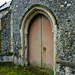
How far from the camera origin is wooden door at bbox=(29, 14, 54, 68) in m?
3.76

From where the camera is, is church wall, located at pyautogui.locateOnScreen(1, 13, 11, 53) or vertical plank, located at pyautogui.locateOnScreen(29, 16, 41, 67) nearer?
vertical plank, located at pyautogui.locateOnScreen(29, 16, 41, 67)

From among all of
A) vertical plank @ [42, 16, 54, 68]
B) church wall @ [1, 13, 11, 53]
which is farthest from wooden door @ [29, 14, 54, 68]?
church wall @ [1, 13, 11, 53]

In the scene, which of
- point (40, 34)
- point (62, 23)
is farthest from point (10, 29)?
point (62, 23)

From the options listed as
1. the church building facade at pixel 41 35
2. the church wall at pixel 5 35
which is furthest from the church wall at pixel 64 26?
the church wall at pixel 5 35

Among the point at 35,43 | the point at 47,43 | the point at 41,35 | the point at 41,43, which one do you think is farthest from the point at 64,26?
the point at 35,43

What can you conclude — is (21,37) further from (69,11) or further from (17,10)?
(69,11)

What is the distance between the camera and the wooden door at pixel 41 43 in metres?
3.76

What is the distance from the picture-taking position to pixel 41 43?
4.04 metres

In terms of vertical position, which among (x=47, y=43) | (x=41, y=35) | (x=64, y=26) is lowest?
(x=47, y=43)

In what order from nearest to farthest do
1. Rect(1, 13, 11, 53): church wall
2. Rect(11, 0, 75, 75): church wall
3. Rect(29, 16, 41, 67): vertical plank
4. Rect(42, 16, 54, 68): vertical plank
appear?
Rect(11, 0, 75, 75): church wall
Rect(42, 16, 54, 68): vertical plank
Rect(29, 16, 41, 67): vertical plank
Rect(1, 13, 11, 53): church wall

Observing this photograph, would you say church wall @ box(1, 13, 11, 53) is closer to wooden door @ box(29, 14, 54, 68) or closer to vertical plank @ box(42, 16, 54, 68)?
wooden door @ box(29, 14, 54, 68)

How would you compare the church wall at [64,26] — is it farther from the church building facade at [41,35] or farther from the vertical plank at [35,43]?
the vertical plank at [35,43]

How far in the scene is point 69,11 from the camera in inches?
114

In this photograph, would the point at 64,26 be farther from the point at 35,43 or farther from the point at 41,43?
the point at 35,43
